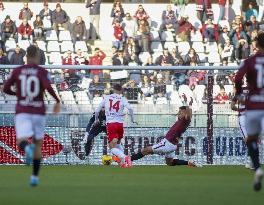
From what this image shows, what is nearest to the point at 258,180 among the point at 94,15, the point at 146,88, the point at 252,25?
the point at 146,88

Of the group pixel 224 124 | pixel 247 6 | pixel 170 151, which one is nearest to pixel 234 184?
pixel 170 151

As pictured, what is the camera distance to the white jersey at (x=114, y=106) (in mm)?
23219

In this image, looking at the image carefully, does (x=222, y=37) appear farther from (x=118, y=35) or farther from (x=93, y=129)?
(x=93, y=129)

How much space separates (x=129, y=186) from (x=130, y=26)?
20757 millimetres

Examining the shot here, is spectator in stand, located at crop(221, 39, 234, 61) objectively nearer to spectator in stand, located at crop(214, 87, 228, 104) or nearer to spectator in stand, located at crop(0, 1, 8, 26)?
spectator in stand, located at crop(0, 1, 8, 26)

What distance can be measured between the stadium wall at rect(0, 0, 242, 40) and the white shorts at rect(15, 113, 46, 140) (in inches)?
883

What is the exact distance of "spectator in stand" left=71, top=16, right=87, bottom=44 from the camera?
1449 inches

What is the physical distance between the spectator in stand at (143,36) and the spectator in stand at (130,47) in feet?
1.20

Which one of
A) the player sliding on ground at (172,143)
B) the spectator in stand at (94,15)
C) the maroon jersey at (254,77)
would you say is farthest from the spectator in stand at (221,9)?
the maroon jersey at (254,77)

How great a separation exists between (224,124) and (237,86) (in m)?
9.23

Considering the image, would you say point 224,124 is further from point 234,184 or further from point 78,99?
point 234,184

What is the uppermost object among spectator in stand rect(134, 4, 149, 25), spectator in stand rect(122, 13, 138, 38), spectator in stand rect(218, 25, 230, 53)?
spectator in stand rect(134, 4, 149, 25)

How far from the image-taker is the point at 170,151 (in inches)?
918

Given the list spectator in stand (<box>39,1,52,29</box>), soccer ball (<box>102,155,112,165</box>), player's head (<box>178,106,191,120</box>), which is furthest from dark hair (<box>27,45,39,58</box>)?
spectator in stand (<box>39,1,52,29</box>)
